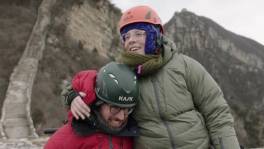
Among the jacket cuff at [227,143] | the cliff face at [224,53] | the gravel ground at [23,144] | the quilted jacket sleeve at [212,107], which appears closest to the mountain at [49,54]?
the gravel ground at [23,144]

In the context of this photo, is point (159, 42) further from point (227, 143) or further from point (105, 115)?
point (227, 143)

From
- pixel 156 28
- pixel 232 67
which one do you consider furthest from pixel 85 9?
pixel 232 67

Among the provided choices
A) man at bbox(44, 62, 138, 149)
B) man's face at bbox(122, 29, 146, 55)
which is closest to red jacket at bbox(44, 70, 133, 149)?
man at bbox(44, 62, 138, 149)

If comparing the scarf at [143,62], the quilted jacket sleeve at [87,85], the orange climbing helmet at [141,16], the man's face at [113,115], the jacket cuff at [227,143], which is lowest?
the jacket cuff at [227,143]

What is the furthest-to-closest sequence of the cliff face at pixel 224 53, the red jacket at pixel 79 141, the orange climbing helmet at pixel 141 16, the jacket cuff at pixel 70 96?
the cliff face at pixel 224 53, the orange climbing helmet at pixel 141 16, the jacket cuff at pixel 70 96, the red jacket at pixel 79 141

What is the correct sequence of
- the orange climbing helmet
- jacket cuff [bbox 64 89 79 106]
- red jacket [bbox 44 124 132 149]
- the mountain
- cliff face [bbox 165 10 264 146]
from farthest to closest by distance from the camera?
1. cliff face [bbox 165 10 264 146]
2. the mountain
3. the orange climbing helmet
4. jacket cuff [bbox 64 89 79 106]
5. red jacket [bbox 44 124 132 149]

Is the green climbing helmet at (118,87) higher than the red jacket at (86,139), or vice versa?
the green climbing helmet at (118,87)

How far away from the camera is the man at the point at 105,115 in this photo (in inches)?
119

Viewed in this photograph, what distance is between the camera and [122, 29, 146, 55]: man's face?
323 cm

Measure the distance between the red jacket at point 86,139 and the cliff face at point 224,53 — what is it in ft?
288

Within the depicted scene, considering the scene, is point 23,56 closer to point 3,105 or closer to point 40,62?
point 40,62

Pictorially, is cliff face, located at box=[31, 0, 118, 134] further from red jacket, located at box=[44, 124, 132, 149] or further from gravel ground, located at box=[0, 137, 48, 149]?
red jacket, located at box=[44, 124, 132, 149]

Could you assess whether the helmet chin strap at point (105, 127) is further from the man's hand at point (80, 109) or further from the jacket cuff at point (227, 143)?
the jacket cuff at point (227, 143)

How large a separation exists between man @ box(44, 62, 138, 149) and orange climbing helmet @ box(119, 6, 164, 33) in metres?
0.36
